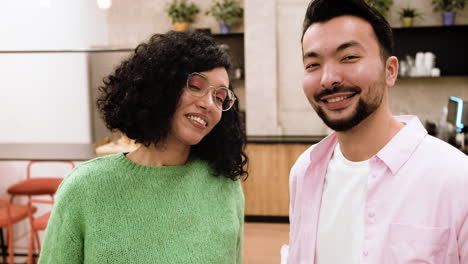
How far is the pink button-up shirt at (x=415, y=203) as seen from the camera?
107 centimetres

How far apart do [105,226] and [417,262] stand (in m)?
0.86

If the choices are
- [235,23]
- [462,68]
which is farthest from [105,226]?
[462,68]

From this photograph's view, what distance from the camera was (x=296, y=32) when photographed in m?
5.43

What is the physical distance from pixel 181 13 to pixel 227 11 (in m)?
0.68

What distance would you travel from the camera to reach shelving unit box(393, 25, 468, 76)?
559 centimetres

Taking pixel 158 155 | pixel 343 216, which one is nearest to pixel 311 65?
pixel 343 216

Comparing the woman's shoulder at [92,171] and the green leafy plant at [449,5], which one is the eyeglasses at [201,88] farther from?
the green leafy plant at [449,5]

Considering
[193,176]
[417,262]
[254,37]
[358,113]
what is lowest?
[417,262]

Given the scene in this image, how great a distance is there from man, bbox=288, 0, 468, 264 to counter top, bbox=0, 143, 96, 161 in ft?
8.39

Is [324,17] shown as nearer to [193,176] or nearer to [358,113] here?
[358,113]

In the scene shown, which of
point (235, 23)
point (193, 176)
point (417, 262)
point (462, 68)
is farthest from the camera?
point (235, 23)

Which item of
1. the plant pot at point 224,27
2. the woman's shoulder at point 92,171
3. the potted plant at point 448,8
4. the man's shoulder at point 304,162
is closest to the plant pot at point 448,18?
the potted plant at point 448,8

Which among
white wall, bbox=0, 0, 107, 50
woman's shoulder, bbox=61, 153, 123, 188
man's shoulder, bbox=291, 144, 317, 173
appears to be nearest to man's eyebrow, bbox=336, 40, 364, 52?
man's shoulder, bbox=291, 144, 317, 173

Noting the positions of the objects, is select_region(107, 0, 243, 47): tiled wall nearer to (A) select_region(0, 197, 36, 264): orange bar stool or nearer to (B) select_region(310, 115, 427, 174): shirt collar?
(A) select_region(0, 197, 36, 264): orange bar stool
